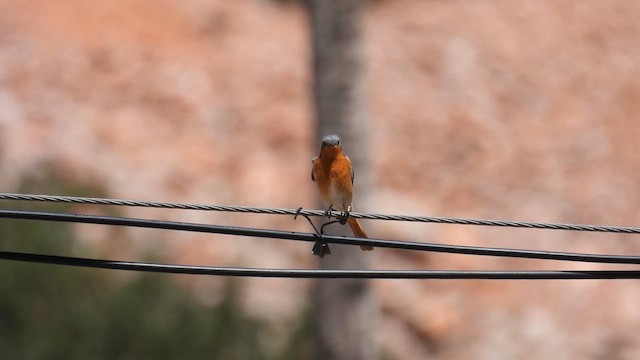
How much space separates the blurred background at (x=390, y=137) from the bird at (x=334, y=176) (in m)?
5.98

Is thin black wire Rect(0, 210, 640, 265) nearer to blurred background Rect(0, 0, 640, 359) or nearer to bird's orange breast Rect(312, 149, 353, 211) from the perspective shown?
bird's orange breast Rect(312, 149, 353, 211)

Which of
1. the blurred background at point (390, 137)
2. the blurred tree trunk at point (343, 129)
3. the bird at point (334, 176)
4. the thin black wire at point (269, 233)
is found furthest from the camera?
the blurred background at point (390, 137)

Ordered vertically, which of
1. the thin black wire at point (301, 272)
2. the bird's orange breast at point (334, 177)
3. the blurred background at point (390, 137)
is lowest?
the thin black wire at point (301, 272)

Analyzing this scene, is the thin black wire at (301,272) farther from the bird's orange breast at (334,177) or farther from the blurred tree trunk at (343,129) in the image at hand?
the blurred tree trunk at (343,129)

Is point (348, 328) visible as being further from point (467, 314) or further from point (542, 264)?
point (542, 264)

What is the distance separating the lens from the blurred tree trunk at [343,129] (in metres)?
7.87

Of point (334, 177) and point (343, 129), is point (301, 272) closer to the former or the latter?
point (334, 177)

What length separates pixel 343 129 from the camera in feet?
25.8

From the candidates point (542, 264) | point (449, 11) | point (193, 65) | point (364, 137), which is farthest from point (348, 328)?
point (449, 11)

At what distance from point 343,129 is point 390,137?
322 inches

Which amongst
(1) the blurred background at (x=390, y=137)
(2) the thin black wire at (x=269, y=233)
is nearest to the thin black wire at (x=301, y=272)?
(2) the thin black wire at (x=269, y=233)

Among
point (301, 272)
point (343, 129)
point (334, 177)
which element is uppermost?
point (343, 129)

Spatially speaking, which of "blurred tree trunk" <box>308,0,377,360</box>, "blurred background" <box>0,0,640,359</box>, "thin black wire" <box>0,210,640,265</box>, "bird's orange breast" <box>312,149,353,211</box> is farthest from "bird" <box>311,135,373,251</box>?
"blurred background" <box>0,0,640,359</box>

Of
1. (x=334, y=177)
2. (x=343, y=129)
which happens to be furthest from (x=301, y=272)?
(x=343, y=129)
